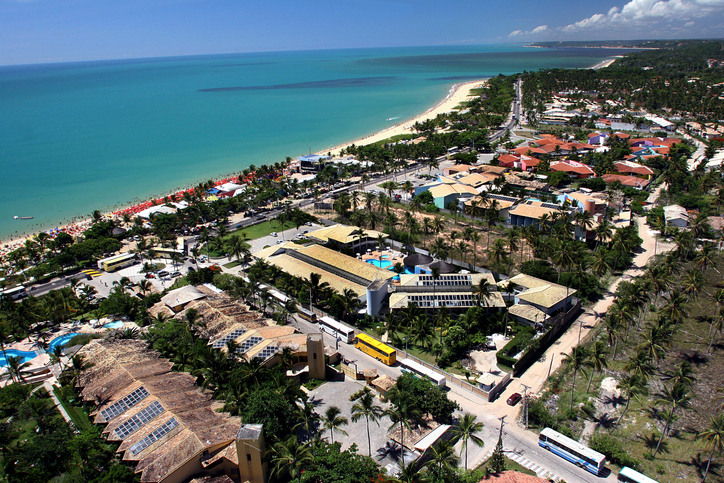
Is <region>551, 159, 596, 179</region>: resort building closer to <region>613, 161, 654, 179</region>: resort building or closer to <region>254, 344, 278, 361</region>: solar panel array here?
<region>613, 161, 654, 179</region>: resort building

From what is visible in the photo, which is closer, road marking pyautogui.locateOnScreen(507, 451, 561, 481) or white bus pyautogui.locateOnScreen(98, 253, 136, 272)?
road marking pyautogui.locateOnScreen(507, 451, 561, 481)

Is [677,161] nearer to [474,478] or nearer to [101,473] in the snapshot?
[474,478]

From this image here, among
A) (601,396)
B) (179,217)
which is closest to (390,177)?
(179,217)

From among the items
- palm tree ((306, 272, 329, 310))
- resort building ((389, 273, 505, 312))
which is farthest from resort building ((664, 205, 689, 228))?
palm tree ((306, 272, 329, 310))

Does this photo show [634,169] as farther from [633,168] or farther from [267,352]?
[267,352]

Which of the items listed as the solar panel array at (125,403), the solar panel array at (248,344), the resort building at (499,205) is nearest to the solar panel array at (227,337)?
the solar panel array at (248,344)

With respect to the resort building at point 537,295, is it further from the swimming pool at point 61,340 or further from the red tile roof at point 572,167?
the red tile roof at point 572,167

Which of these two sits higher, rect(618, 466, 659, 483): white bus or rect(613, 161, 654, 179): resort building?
rect(613, 161, 654, 179): resort building
